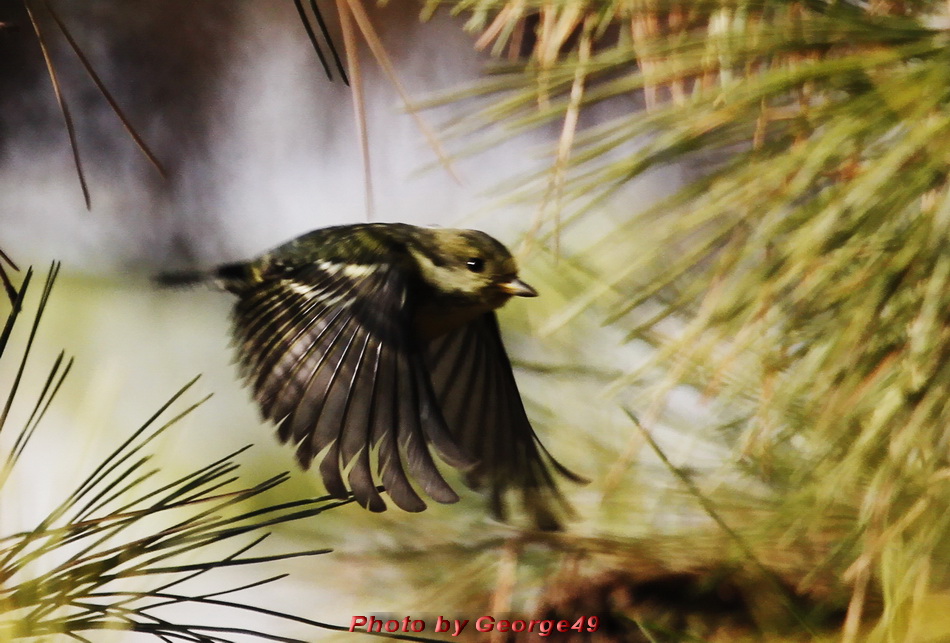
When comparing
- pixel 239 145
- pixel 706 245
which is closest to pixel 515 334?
pixel 706 245

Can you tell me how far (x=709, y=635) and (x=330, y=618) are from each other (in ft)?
0.97

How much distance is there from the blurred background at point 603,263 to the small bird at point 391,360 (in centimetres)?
4

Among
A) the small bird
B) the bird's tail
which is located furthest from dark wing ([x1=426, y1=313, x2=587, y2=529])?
the bird's tail

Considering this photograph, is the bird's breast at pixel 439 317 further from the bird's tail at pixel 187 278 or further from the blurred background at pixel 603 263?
the bird's tail at pixel 187 278

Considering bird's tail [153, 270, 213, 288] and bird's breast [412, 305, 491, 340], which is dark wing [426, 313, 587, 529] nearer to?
bird's breast [412, 305, 491, 340]

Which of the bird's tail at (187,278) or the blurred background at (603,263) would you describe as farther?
the bird's tail at (187,278)

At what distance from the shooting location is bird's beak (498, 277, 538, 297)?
0.55 metres

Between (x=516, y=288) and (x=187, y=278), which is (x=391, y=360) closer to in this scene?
(x=516, y=288)

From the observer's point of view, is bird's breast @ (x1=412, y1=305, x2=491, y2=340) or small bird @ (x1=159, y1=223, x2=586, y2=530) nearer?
small bird @ (x1=159, y1=223, x2=586, y2=530)

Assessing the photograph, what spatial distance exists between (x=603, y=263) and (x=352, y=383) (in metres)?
0.18

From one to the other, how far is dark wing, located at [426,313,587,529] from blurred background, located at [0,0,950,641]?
0.9 inches

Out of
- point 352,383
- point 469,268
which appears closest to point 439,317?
point 469,268

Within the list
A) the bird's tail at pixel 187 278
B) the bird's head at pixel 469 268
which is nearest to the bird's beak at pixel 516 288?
the bird's head at pixel 469 268

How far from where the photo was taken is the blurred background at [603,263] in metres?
0.35
